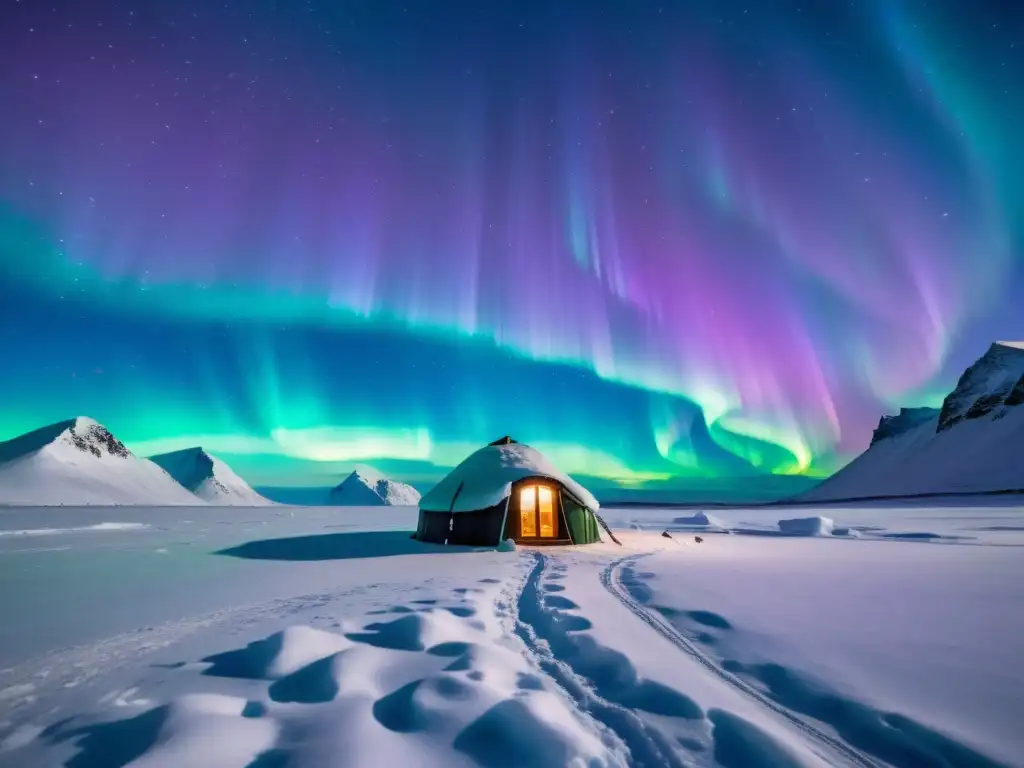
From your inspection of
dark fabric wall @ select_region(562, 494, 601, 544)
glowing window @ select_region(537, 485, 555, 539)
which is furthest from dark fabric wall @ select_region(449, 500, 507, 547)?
dark fabric wall @ select_region(562, 494, 601, 544)

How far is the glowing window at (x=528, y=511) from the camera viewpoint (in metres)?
22.8

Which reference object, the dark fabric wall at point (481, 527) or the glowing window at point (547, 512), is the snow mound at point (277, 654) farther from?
the glowing window at point (547, 512)

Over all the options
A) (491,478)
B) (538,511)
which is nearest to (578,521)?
(538,511)

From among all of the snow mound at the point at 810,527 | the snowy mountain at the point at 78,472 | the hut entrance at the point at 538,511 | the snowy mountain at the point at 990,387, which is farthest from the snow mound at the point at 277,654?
the snowy mountain at the point at 990,387

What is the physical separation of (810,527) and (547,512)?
72.1 ft

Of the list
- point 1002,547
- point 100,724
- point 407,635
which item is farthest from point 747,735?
point 1002,547

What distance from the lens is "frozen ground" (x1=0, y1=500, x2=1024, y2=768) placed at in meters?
4.56

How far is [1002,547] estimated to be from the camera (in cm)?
2216

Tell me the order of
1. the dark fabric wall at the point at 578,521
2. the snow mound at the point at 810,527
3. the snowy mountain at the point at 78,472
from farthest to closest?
the snowy mountain at the point at 78,472 < the snow mound at the point at 810,527 < the dark fabric wall at the point at 578,521

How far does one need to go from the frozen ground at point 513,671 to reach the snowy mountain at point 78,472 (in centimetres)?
16044

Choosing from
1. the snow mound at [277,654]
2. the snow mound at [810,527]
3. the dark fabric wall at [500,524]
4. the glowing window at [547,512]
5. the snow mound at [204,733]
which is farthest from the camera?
the snow mound at [810,527]

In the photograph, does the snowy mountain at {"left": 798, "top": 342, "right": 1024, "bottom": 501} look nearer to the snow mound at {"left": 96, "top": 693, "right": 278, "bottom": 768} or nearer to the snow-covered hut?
the snow-covered hut

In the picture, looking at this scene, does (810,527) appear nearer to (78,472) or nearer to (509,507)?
(509,507)

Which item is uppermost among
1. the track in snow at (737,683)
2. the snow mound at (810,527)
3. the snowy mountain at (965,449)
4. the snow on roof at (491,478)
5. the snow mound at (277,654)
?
the snowy mountain at (965,449)
